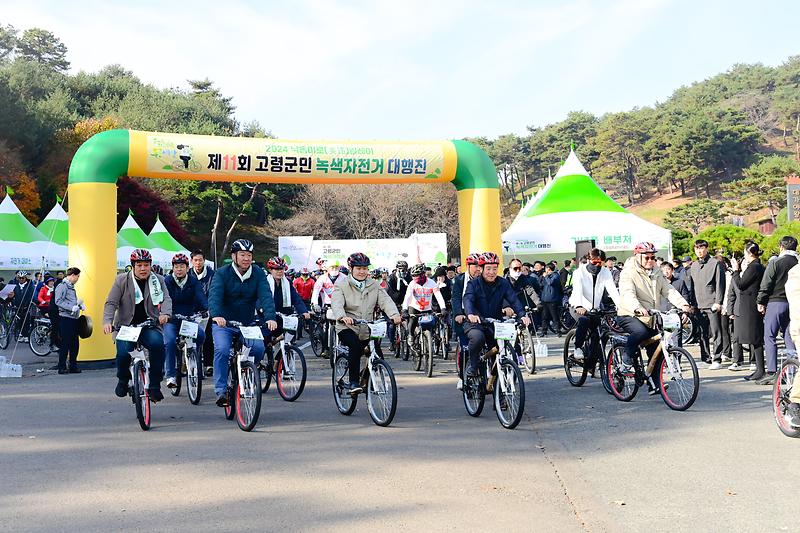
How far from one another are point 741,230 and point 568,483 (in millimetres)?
34582

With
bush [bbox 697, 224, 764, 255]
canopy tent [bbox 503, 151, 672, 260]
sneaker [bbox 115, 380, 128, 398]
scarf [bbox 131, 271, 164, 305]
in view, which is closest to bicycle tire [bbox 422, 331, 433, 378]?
scarf [bbox 131, 271, 164, 305]

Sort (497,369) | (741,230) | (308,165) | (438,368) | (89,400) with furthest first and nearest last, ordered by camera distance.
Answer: (741,230)
(308,165)
(438,368)
(89,400)
(497,369)

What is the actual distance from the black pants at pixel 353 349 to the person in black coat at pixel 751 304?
5.79 m

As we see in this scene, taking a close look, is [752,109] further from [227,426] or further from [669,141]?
[227,426]

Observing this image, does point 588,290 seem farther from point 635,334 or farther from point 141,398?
point 141,398

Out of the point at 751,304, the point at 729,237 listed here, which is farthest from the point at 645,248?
the point at 729,237

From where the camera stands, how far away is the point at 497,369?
8.77m

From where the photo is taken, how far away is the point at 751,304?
12227mm

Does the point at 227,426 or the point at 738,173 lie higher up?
the point at 738,173

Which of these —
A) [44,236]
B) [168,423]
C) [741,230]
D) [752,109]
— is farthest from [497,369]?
[752,109]

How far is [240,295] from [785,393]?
17.7 feet

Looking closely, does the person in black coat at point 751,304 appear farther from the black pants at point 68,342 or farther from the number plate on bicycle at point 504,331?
the black pants at point 68,342

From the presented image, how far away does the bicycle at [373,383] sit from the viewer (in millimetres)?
8688

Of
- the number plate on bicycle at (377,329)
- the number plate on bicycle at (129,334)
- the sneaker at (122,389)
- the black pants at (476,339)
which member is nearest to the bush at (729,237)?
the black pants at (476,339)
